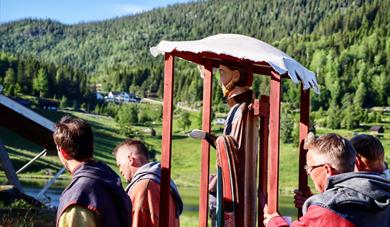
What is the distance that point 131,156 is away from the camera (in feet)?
15.3

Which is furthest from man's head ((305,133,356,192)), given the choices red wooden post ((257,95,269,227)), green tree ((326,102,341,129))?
green tree ((326,102,341,129))

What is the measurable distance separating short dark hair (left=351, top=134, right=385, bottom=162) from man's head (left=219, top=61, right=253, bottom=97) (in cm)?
157

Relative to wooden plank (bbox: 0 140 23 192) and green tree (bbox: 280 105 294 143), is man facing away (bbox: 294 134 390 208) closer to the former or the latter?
wooden plank (bbox: 0 140 23 192)

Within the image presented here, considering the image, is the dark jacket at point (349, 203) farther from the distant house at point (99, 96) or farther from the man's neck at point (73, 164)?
the distant house at point (99, 96)

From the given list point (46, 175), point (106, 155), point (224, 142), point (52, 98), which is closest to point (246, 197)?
point (224, 142)

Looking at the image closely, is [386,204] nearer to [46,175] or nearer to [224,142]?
[224,142]

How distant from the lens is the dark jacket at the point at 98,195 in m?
3.35

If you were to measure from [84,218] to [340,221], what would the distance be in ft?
4.10

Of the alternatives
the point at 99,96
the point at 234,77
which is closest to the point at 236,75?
the point at 234,77

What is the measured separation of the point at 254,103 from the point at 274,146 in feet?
2.55

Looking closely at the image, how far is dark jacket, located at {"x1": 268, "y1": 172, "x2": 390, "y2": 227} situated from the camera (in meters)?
3.25

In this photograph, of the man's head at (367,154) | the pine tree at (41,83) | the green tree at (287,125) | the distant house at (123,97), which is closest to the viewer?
the man's head at (367,154)

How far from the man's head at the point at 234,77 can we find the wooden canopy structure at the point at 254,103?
8 cm

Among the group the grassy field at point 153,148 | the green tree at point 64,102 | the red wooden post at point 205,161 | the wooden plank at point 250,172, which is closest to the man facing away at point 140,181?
the red wooden post at point 205,161
